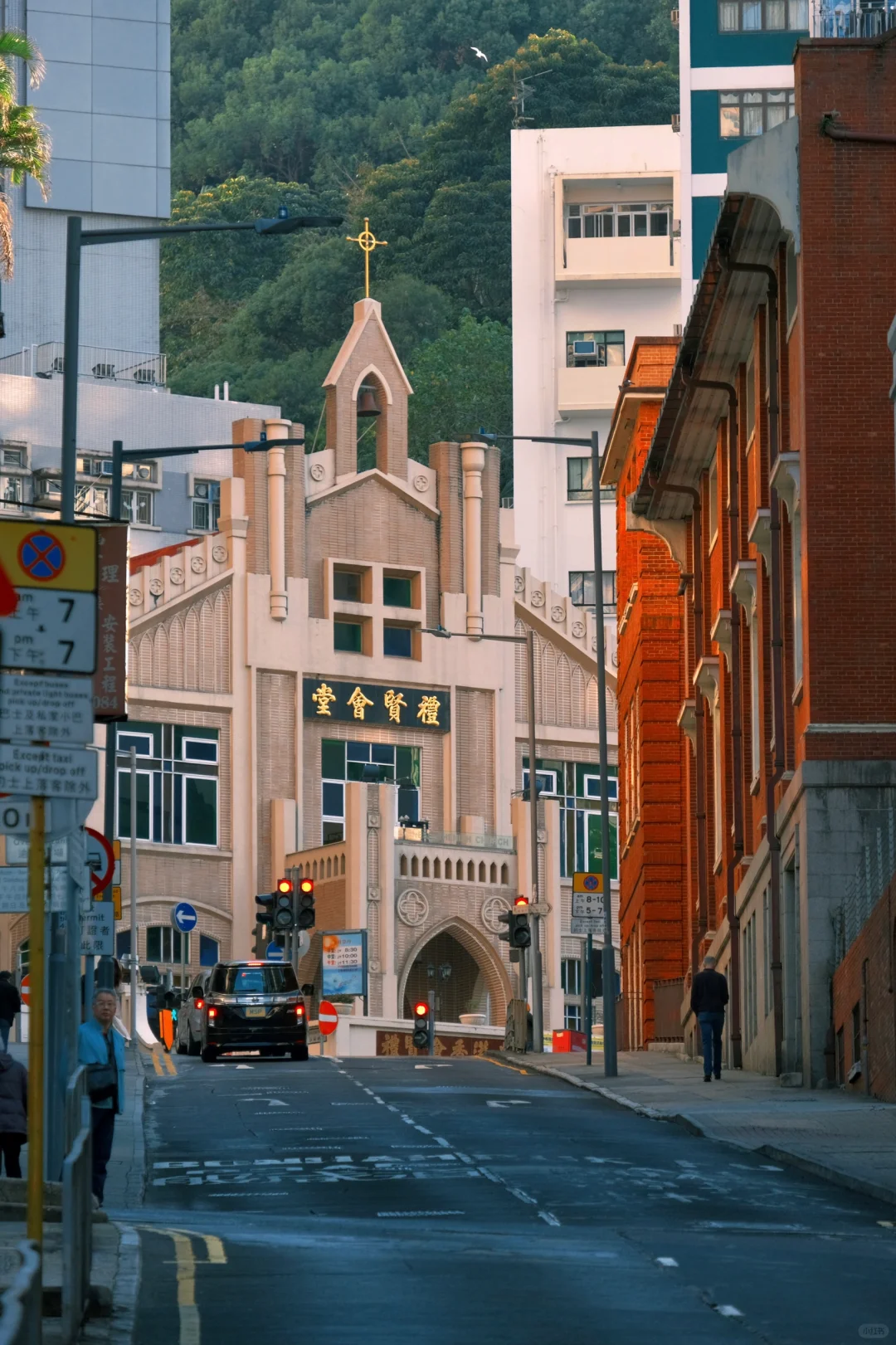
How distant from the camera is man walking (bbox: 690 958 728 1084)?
3600cm

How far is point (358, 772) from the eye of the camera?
79.0 meters

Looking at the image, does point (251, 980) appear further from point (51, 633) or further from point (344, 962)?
point (51, 633)

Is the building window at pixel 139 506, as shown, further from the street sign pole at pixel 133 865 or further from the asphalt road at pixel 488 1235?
the asphalt road at pixel 488 1235

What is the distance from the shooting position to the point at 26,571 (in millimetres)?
12062

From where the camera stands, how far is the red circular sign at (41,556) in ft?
39.7

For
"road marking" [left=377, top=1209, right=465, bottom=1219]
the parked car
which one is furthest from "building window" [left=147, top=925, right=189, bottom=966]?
"road marking" [left=377, top=1209, right=465, bottom=1219]

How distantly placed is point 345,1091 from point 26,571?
2335 cm

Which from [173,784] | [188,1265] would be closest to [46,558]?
[188,1265]

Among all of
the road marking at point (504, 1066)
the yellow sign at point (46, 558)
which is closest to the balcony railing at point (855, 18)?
the road marking at point (504, 1066)

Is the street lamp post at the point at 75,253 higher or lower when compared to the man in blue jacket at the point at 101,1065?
higher

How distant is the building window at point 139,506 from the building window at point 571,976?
20010 millimetres

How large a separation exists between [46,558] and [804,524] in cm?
2402

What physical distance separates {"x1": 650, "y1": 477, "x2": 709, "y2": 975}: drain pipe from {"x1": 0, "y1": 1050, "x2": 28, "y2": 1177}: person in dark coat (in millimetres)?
28780

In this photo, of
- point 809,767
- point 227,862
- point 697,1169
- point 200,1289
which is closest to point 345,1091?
point 809,767
